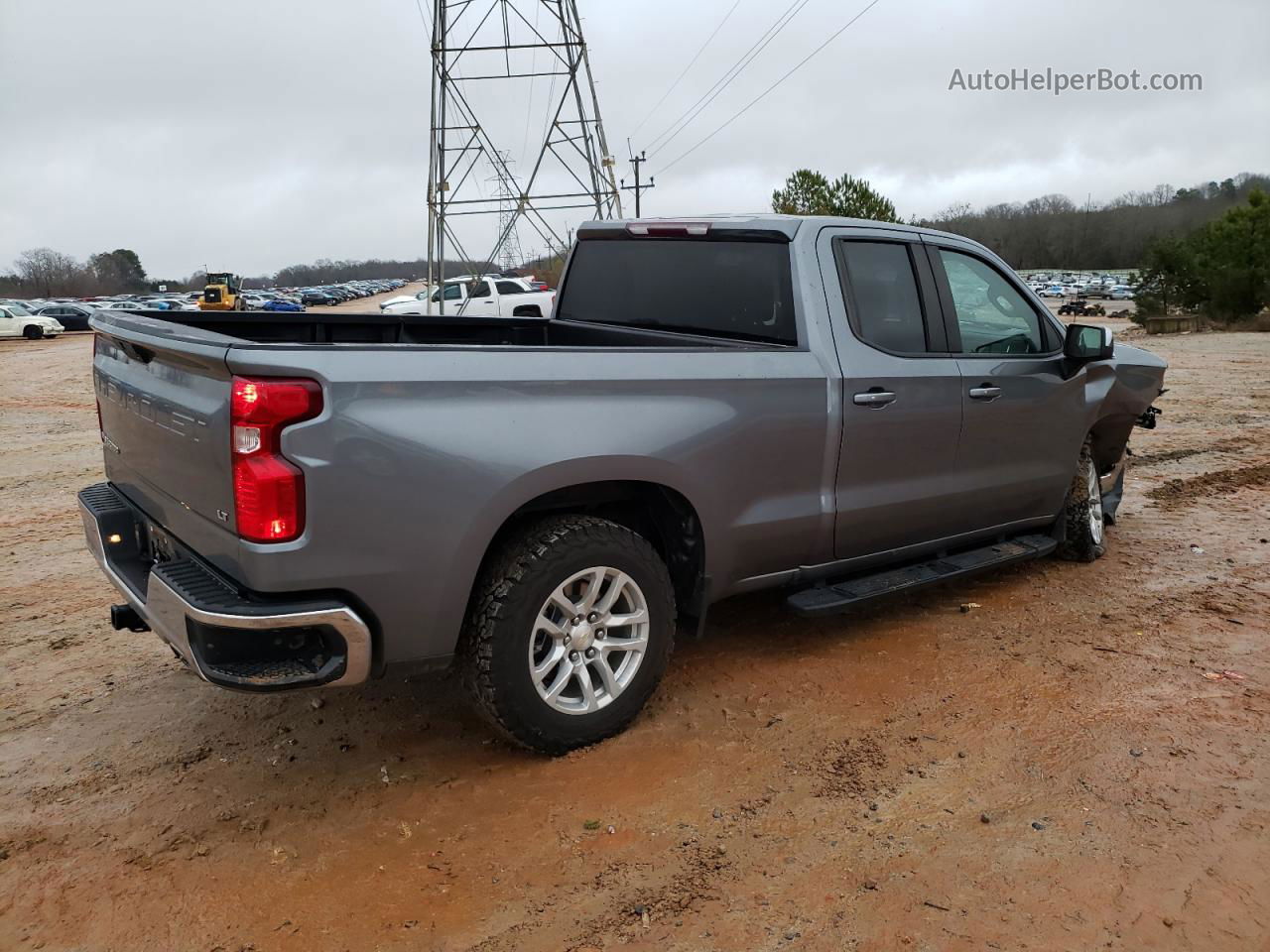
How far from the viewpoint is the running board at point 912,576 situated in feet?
13.4

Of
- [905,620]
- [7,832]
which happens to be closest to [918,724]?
[905,620]

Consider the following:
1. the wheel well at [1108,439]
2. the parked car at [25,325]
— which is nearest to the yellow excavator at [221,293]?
the parked car at [25,325]

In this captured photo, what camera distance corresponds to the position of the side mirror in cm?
502

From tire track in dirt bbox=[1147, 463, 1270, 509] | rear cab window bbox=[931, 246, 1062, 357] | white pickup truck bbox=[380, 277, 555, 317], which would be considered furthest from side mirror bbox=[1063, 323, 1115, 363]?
white pickup truck bbox=[380, 277, 555, 317]

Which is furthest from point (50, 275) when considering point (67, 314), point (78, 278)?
point (67, 314)

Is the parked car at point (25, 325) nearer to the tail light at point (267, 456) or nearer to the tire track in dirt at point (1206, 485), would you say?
the tire track in dirt at point (1206, 485)

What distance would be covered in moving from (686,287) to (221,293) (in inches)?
1940

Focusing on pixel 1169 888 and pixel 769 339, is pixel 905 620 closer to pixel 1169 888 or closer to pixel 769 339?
pixel 769 339

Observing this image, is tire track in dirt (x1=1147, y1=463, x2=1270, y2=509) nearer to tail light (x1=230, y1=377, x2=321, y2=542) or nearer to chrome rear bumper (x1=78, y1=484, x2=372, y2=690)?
chrome rear bumper (x1=78, y1=484, x2=372, y2=690)

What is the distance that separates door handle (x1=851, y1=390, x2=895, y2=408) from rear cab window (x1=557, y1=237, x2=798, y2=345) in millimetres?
363

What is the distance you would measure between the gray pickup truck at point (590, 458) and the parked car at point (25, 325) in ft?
125

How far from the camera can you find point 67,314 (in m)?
45.6

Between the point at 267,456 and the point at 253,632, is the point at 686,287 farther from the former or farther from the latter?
the point at 253,632

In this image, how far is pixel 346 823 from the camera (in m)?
3.15
